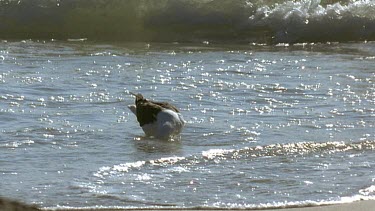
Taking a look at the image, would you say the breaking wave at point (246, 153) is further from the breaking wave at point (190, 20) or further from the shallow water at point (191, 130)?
the breaking wave at point (190, 20)

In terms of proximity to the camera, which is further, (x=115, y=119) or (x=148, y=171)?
(x=115, y=119)

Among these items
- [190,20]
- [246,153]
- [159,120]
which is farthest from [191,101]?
[190,20]

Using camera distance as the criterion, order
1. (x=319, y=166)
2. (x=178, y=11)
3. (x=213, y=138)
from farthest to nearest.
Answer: (x=178, y=11)
(x=213, y=138)
(x=319, y=166)

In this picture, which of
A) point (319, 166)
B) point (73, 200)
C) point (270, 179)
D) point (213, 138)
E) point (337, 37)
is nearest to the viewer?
point (73, 200)

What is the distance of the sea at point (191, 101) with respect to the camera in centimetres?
499

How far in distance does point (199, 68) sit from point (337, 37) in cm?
429

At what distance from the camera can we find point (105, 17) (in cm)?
1426

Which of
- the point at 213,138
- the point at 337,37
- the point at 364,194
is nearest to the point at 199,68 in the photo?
the point at 213,138

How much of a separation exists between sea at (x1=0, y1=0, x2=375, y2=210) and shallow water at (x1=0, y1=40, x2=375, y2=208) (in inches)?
0.5

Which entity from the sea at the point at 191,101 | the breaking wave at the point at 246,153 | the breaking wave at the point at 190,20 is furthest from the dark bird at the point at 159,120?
the breaking wave at the point at 190,20

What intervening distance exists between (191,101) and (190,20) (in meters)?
6.50

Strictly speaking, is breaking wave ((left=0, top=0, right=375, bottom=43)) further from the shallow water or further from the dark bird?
the dark bird

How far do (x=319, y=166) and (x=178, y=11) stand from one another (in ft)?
30.1

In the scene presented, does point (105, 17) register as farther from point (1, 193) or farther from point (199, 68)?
point (1, 193)
